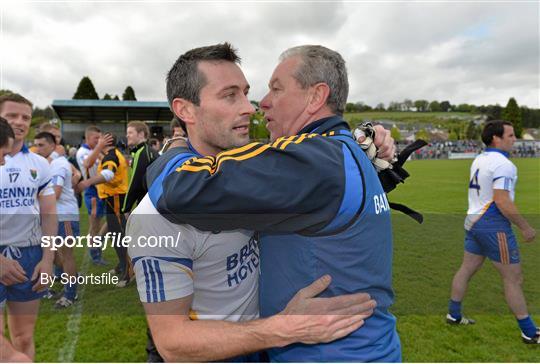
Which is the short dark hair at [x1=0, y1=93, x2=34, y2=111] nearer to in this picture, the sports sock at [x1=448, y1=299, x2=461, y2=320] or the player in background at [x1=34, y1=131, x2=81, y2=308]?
the player in background at [x1=34, y1=131, x2=81, y2=308]

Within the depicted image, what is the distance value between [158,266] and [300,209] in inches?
22.6

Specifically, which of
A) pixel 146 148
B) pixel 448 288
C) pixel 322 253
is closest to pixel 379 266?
pixel 322 253

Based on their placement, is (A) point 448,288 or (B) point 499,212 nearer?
(B) point 499,212

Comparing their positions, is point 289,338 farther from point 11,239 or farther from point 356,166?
point 11,239

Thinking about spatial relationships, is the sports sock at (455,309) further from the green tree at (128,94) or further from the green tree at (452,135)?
the green tree at (452,135)

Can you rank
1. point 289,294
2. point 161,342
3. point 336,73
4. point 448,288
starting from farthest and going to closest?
point 448,288 < point 336,73 < point 289,294 < point 161,342

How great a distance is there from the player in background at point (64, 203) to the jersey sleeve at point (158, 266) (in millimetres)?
4520

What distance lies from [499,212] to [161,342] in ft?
14.5

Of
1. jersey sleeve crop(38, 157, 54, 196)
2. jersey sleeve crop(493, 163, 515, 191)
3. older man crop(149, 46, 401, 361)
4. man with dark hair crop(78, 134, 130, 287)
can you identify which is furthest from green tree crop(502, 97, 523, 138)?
older man crop(149, 46, 401, 361)

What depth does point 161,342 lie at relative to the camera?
1.48 metres

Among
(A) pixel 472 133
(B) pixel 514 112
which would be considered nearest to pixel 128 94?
(B) pixel 514 112

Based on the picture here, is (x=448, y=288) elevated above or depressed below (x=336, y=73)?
below

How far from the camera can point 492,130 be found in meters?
4.80

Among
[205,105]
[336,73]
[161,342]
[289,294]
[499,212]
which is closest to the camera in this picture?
[161,342]
